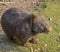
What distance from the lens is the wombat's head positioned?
618 centimetres

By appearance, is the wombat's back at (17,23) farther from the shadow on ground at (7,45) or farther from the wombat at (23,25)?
the shadow on ground at (7,45)

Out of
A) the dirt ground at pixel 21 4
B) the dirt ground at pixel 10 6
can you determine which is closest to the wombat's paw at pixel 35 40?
the dirt ground at pixel 10 6

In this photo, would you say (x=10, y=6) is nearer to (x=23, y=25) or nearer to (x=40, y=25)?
(x=23, y=25)

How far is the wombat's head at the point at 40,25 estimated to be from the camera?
618 centimetres

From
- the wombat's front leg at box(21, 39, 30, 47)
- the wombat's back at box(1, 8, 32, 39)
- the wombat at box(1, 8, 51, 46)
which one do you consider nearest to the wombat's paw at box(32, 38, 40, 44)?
the wombat at box(1, 8, 51, 46)

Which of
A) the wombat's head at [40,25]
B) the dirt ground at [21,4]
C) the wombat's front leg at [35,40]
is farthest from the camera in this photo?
the dirt ground at [21,4]

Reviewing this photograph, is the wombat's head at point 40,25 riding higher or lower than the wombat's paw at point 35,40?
higher

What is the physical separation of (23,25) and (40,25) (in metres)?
0.43

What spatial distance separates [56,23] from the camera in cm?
891

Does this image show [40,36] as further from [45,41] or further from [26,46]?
[26,46]

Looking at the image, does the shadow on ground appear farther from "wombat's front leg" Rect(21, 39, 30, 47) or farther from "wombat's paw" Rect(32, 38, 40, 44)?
"wombat's paw" Rect(32, 38, 40, 44)

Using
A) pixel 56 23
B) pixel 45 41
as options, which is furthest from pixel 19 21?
pixel 56 23

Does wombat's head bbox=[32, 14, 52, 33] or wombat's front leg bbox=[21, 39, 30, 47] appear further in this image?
wombat's front leg bbox=[21, 39, 30, 47]

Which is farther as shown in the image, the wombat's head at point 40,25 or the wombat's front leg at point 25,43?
the wombat's front leg at point 25,43
